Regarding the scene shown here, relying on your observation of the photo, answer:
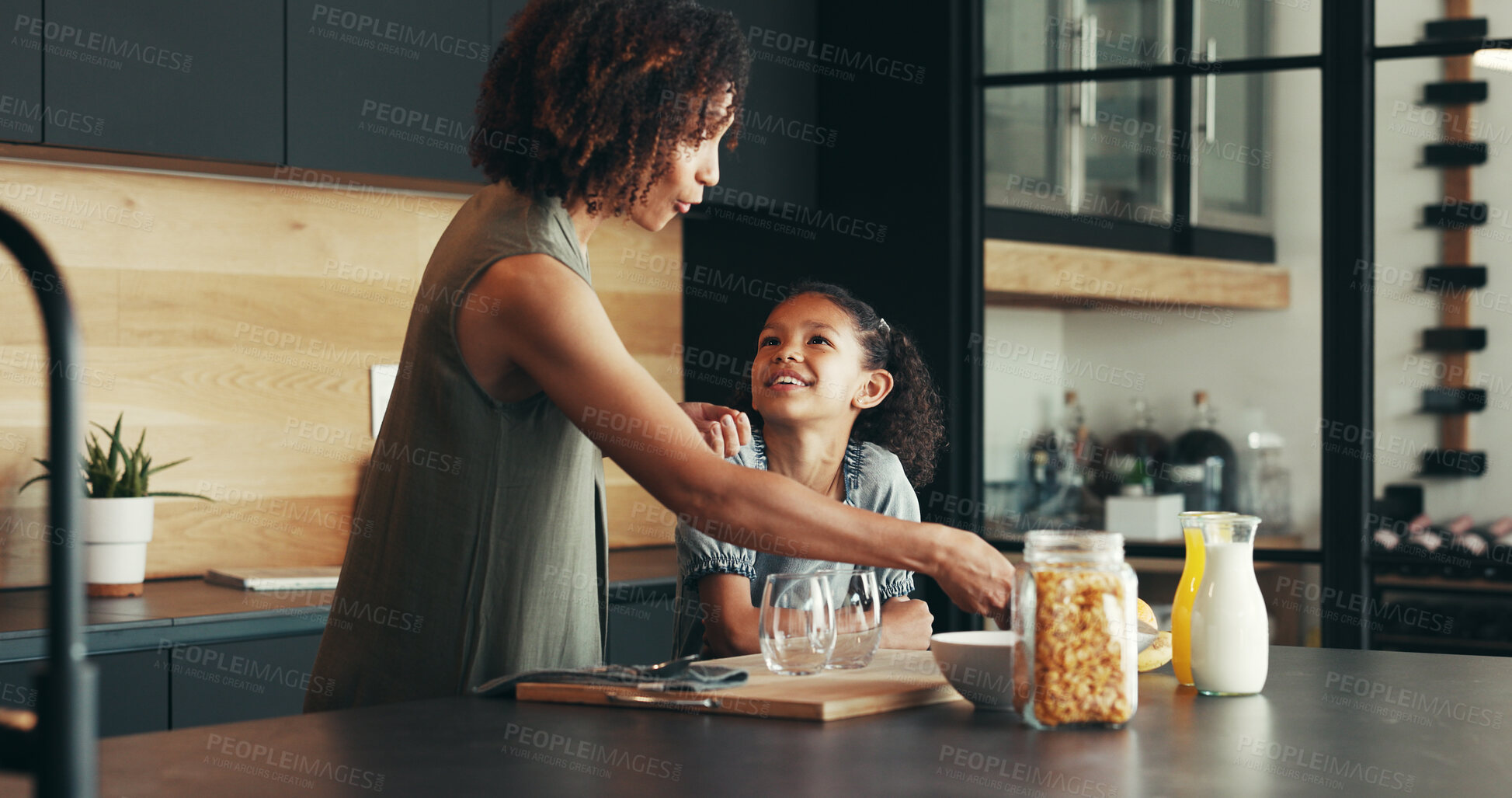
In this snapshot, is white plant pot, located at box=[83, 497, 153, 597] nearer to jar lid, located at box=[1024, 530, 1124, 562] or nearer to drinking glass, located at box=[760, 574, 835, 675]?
drinking glass, located at box=[760, 574, 835, 675]

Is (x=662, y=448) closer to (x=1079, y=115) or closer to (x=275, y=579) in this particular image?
(x=275, y=579)

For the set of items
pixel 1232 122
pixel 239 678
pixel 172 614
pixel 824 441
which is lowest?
pixel 239 678

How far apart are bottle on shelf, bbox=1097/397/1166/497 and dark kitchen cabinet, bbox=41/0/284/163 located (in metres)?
1.85

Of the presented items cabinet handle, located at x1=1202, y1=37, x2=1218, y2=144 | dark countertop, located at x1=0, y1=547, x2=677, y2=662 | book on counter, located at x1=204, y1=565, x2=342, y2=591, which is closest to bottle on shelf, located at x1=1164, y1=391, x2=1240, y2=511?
cabinet handle, located at x1=1202, y1=37, x2=1218, y2=144

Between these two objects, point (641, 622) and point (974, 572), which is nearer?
point (974, 572)

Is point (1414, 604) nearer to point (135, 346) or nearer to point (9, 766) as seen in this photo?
point (135, 346)

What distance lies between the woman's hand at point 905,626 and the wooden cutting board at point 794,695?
13.8 inches

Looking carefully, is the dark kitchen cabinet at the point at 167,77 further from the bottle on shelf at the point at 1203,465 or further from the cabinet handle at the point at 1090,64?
the bottle on shelf at the point at 1203,465

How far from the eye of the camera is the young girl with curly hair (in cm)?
179

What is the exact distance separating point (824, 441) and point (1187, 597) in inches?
28.3

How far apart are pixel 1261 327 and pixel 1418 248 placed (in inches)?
13.4

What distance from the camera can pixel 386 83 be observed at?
105 inches

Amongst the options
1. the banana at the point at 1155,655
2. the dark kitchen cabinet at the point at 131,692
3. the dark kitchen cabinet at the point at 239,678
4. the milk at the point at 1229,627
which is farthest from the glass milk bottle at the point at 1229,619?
the dark kitchen cabinet at the point at 131,692

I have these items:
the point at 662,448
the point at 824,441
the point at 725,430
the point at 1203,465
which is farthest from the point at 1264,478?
the point at 662,448
